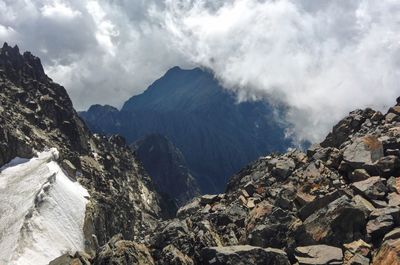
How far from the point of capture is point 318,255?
1141 inches

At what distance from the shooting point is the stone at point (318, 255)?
28250 millimetres

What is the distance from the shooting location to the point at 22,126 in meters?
127

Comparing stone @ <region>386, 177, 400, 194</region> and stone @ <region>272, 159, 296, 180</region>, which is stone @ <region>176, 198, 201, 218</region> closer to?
stone @ <region>272, 159, 296, 180</region>

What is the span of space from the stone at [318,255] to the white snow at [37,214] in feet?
149

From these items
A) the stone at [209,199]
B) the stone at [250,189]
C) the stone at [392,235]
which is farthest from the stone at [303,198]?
the stone at [209,199]

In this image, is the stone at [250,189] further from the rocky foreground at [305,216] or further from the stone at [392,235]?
the stone at [392,235]

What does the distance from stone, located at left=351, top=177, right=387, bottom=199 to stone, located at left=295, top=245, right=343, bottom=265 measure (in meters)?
5.32

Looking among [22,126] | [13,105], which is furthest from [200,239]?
[13,105]

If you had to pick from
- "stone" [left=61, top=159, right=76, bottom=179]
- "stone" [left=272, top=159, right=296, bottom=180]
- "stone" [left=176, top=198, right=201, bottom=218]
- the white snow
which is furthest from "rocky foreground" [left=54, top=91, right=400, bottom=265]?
"stone" [left=61, top=159, right=76, bottom=179]

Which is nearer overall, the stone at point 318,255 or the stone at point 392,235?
the stone at point 392,235

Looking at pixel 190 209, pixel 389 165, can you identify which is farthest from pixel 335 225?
pixel 190 209

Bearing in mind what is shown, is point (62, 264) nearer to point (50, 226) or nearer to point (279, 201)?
point (279, 201)

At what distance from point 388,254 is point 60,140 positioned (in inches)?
5277

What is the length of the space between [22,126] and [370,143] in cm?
10420
